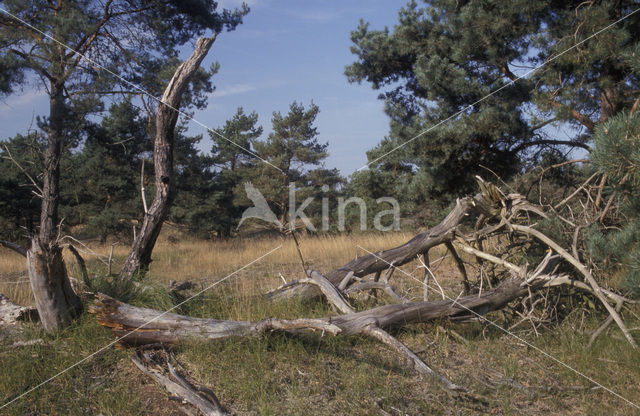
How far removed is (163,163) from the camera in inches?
186

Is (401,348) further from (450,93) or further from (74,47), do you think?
(74,47)

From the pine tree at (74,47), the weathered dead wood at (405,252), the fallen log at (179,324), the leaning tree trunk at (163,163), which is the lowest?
the fallen log at (179,324)

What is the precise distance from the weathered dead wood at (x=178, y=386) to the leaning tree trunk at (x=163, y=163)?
1853 millimetres

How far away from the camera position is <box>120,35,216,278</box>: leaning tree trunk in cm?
461

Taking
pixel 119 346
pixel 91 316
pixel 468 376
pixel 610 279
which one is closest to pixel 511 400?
pixel 468 376

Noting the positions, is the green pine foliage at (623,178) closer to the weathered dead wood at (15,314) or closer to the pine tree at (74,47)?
the weathered dead wood at (15,314)

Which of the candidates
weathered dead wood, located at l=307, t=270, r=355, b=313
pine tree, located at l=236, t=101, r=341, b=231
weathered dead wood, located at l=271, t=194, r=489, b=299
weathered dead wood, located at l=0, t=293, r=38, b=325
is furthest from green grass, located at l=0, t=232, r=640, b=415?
pine tree, located at l=236, t=101, r=341, b=231

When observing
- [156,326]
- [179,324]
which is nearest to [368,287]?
[179,324]

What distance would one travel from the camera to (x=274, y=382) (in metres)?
2.74

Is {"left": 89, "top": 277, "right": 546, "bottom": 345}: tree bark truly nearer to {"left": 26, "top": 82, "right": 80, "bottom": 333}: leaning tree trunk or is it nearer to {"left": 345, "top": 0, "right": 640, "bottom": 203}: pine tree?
{"left": 26, "top": 82, "right": 80, "bottom": 333}: leaning tree trunk

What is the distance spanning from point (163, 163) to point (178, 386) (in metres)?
2.81

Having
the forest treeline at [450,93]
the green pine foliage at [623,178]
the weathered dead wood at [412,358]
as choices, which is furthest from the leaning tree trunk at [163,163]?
the green pine foliage at [623,178]

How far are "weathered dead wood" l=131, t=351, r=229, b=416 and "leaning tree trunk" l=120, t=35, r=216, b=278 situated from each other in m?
1.85

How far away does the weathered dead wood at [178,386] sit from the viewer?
235 centimetres
